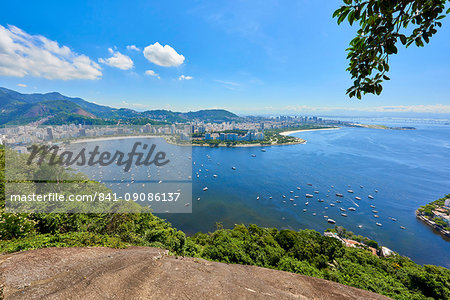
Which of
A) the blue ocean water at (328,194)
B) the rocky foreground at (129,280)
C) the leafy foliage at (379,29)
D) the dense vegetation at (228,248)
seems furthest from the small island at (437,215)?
the leafy foliage at (379,29)

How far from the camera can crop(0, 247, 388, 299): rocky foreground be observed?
195cm

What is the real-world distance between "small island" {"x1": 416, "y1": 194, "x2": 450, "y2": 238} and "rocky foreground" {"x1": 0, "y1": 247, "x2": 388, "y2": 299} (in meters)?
16.9

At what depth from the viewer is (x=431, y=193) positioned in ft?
55.8

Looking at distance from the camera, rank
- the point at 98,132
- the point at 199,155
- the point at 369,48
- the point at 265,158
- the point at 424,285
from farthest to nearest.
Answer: the point at 98,132
the point at 199,155
the point at 265,158
the point at 424,285
the point at 369,48

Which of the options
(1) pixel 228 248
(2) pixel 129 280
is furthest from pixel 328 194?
(2) pixel 129 280

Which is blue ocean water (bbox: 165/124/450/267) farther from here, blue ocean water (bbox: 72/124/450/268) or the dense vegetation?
the dense vegetation

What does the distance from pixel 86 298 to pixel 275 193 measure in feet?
56.4

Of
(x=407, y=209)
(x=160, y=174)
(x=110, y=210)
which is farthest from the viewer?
(x=160, y=174)

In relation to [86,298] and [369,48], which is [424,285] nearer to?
[369,48]

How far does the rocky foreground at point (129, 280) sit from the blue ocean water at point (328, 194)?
9.82 meters

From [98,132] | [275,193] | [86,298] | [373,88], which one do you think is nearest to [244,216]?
[275,193]

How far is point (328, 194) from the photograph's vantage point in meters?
17.0

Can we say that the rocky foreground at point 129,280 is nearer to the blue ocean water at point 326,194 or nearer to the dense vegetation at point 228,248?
the dense vegetation at point 228,248

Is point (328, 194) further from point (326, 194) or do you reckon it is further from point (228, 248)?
point (228, 248)
